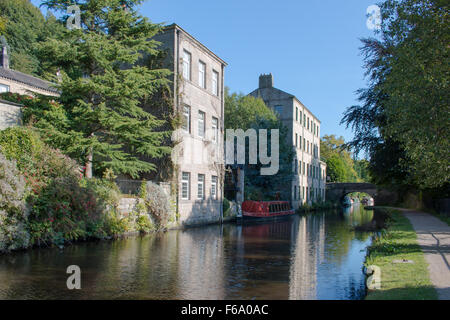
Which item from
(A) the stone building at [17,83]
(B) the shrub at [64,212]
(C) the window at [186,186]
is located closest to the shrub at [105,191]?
(B) the shrub at [64,212]

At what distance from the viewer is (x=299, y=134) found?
46.2m

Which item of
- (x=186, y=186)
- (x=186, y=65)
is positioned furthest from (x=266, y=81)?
(x=186, y=186)

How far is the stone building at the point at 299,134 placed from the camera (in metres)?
43.2

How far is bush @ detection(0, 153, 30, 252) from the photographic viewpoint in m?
10.8

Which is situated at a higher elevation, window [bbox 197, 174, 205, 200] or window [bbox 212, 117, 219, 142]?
window [bbox 212, 117, 219, 142]

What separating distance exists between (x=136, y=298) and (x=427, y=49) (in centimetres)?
914

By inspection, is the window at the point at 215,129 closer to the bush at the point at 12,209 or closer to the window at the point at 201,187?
the window at the point at 201,187

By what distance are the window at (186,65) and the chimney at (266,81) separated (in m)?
24.2

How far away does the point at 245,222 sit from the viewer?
26188mm

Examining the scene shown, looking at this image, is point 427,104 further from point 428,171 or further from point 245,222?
point 245,222

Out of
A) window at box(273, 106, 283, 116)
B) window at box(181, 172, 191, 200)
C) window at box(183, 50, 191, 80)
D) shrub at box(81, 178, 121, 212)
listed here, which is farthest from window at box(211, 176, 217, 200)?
window at box(273, 106, 283, 116)

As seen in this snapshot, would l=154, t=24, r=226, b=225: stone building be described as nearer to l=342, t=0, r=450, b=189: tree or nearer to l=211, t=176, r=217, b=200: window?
l=211, t=176, r=217, b=200: window

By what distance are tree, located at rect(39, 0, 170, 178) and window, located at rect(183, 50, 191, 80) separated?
3.55 metres

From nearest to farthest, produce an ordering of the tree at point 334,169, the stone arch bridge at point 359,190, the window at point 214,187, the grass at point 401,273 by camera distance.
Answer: the grass at point 401,273 < the window at point 214,187 < the stone arch bridge at point 359,190 < the tree at point 334,169
